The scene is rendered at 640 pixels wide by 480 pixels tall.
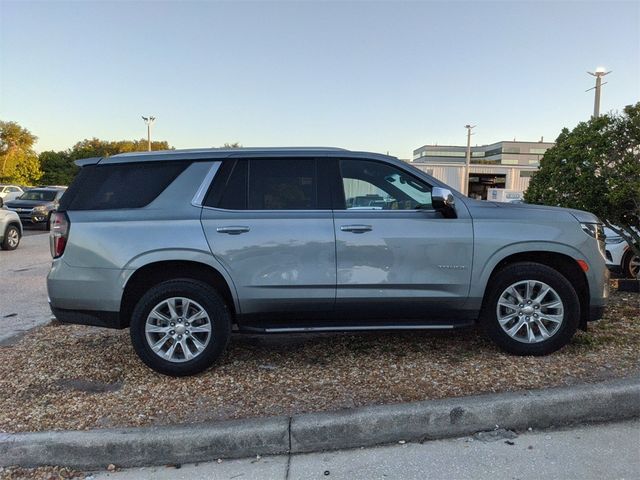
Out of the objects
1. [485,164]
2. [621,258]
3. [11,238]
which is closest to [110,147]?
[485,164]

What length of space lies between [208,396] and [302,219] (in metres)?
1.50

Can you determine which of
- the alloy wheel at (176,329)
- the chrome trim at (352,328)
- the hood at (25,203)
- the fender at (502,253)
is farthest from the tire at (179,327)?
the hood at (25,203)

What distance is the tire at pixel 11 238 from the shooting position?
43.0 ft

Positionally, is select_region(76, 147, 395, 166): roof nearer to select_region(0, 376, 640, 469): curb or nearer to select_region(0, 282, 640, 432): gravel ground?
select_region(0, 282, 640, 432): gravel ground

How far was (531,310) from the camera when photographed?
422 centimetres

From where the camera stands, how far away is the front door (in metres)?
4.07

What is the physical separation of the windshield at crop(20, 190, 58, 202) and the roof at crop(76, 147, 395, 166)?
1914cm

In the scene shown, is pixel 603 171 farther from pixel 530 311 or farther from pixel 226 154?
pixel 226 154

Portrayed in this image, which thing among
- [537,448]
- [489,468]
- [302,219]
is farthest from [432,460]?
[302,219]

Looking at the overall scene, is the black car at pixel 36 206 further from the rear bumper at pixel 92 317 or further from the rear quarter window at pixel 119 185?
the rear bumper at pixel 92 317

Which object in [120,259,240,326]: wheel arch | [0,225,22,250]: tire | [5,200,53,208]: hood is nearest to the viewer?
[120,259,240,326]: wheel arch

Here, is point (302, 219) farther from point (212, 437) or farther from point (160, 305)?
point (212, 437)

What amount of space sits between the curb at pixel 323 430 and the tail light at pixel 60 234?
4.58 ft

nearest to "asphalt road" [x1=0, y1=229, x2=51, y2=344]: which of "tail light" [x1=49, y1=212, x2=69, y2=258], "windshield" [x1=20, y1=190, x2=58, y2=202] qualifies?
"tail light" [x1=49, y1=212, x2=69, y2=258]
